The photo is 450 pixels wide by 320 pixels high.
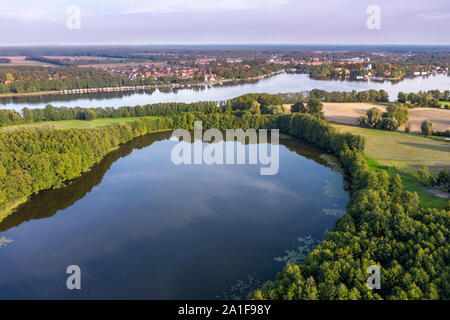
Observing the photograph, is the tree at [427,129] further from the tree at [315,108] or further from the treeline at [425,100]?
the treeline at [425,100]

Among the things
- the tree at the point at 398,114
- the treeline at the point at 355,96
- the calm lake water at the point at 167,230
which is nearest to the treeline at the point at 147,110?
the treeline at the point at 355,96

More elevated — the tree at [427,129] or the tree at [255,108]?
the tree at [255,108]

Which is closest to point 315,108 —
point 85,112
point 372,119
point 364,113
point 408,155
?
point 372,119

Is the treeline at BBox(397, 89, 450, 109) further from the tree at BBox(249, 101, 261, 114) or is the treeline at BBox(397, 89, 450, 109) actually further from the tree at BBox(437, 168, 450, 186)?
the tree at BBox(437, 168, 450, 186)

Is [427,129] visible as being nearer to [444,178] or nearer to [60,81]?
[444,178]
